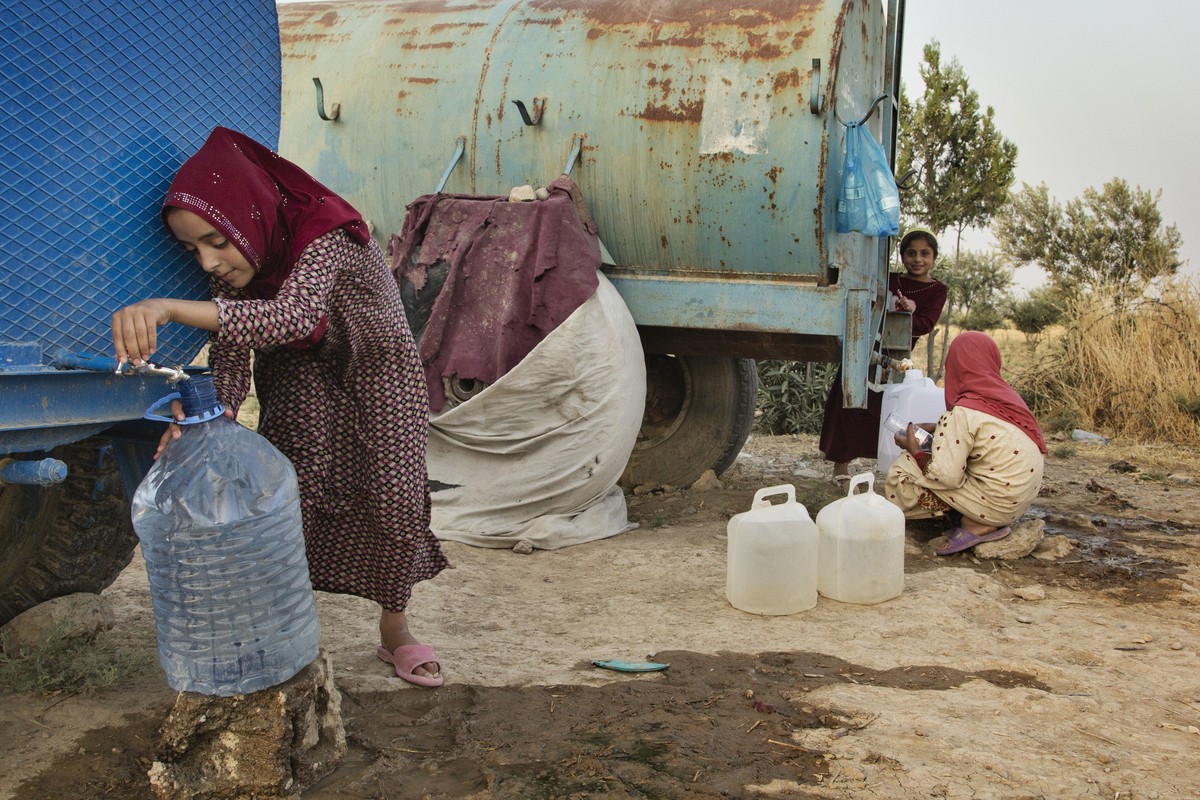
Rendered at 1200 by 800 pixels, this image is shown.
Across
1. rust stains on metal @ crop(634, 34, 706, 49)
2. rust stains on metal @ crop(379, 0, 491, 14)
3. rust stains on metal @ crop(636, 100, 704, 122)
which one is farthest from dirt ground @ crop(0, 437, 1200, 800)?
rust stains on metal @ crop(379, 0, 491, 14)

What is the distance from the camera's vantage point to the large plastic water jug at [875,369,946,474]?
5659mm

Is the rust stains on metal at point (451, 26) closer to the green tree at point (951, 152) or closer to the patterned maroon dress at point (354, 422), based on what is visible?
the patterned maroon dress at point (354, 422)

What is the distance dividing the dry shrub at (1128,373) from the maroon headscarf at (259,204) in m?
7.59

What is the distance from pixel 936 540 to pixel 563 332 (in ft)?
6.66

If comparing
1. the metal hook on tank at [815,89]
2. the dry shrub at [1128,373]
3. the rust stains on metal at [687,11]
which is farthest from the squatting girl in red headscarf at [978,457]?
the dry shrub at [1128,373]

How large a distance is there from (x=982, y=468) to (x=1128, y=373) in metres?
4.72

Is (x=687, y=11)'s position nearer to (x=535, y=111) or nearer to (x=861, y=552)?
(x=535, y=111)

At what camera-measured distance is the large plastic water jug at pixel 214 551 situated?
222cm

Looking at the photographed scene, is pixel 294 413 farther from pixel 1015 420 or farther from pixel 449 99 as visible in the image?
pixel 1015 420

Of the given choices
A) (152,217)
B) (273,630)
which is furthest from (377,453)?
(152,217)

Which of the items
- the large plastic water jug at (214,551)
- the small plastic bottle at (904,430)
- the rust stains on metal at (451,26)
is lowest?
the small plastic bottle at (904,430)

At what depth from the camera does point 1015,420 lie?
4.71 metres

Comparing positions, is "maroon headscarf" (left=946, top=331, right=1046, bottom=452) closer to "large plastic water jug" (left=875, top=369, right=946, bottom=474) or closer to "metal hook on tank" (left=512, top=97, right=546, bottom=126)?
"large plastic water jug" (left=875, top=369, right=946, bottom=474)

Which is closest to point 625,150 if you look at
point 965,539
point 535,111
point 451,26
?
point 535,111
